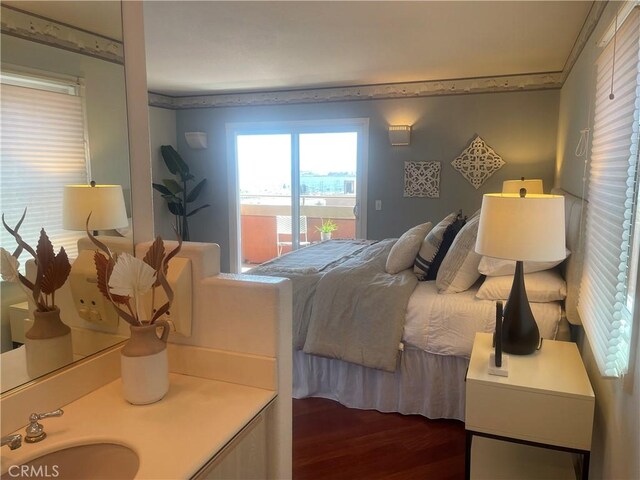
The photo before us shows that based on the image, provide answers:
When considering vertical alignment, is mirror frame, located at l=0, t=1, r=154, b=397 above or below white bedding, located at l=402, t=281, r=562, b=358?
above

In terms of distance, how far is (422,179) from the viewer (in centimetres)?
495

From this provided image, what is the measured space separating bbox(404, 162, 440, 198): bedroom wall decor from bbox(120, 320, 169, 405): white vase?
166 inches

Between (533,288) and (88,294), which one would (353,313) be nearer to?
(533,288)

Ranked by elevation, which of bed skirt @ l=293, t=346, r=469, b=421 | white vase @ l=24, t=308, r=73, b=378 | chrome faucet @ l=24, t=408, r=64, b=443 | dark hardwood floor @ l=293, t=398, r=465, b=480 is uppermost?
white vase @ l=24, t=308, r=73, b=378

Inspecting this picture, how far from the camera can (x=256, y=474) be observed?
115 cm

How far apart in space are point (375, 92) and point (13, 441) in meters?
4.73

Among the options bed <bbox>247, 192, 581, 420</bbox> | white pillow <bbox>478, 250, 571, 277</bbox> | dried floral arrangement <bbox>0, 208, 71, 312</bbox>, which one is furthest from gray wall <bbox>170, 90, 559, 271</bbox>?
dried floral arrangement <bbox>0, 208, 71, 312</bbox>

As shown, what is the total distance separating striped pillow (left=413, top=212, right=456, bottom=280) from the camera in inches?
116

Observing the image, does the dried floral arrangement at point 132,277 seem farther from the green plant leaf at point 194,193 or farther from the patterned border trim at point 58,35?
the green plant leaf at point 194,193

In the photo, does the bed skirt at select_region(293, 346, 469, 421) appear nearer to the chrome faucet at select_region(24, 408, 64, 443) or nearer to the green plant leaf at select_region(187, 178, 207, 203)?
the chrome faucet at select_region(24, 408, 64, 443)

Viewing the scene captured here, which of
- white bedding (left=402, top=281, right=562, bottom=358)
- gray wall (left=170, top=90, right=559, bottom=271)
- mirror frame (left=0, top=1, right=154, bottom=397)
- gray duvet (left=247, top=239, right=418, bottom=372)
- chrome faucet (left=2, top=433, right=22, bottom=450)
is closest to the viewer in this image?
chrome faucet (left=2, top=433, right=22, bottom=450)

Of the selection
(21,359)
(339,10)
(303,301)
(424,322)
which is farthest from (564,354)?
(339,10)

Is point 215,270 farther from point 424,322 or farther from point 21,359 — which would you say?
point 424,322

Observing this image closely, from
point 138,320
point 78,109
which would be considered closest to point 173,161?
point 78,109
